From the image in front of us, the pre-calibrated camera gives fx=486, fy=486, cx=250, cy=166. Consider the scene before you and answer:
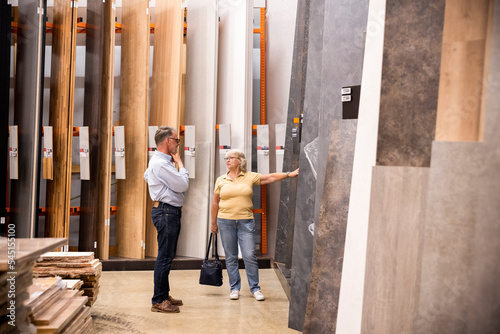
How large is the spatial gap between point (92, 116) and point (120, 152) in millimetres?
517

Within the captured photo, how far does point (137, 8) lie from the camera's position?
231 inches

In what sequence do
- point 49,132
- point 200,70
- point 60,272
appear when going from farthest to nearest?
point 200,70, point 49,132, point 60,272

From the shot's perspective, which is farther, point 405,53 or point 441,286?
point 405,53

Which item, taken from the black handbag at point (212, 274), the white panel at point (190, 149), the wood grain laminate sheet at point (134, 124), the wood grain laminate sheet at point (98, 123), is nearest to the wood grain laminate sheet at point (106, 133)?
the wood grain laminate sheet at point (98, 123)

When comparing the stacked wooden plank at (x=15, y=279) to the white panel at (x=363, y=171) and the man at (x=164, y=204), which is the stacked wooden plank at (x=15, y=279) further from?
the man at (x=164, y=204)

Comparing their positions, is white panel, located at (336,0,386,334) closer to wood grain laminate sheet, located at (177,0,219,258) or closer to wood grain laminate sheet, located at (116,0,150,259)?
wood grain laminate sheet, located at (177,0,219,258)

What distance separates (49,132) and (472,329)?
16.7 ft

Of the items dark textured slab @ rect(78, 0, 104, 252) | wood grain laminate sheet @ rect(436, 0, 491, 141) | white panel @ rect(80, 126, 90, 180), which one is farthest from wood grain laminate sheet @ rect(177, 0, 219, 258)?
wood grain laminate sheet @ rect(436, 0, 491, 141)

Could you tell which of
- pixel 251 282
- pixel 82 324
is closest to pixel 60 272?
pixel 82 324

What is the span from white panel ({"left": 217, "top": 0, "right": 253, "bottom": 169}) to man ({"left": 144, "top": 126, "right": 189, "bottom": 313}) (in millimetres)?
1868

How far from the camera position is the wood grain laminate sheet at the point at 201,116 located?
19.0ft

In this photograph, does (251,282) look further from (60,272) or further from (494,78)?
(494,78)

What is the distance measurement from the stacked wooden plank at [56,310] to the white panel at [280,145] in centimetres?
361

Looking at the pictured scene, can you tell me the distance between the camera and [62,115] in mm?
5523
